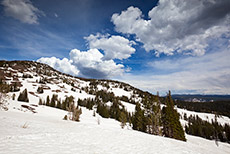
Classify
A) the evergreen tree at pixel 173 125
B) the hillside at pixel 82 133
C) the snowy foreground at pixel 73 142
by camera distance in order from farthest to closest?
1. the evergreen tree at pixel 173 125
2. the hillside at pixel 82 133
3. the snowy foreground at pixel 73 142

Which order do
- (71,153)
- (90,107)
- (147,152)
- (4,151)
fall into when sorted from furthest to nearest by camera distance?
1. (90,107)
2. (147,152)
3. (71,153)
4. (4,151)

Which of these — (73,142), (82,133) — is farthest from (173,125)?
(73,142)

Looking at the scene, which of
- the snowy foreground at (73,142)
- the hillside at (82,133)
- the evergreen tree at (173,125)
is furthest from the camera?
the evergreen tree at (173,125)

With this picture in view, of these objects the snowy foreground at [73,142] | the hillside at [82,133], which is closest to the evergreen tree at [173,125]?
the hillside at [82,133]

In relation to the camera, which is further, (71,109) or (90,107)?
(90,107)

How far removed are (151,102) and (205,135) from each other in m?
68.0

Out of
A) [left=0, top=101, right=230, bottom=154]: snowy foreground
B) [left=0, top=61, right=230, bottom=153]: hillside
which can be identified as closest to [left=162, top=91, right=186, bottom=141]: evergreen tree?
[left=0, top=61, right=230, bottom=153]: hillside

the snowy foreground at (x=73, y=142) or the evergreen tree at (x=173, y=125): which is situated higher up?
Answer: the snowy foreground at (x=73, y=142)

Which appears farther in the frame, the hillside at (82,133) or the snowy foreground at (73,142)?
the hillside at (82,133)

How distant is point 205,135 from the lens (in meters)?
72.0

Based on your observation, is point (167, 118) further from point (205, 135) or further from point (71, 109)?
point (205, 135)

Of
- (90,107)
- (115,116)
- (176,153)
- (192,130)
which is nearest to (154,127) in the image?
(176,153)

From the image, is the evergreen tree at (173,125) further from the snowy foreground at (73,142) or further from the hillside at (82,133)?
the snowy foreground at (73,142)

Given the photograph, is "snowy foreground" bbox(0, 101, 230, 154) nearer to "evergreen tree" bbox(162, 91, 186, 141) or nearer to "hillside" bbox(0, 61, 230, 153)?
"hillside" bbox(0, 61, 230, 153)
